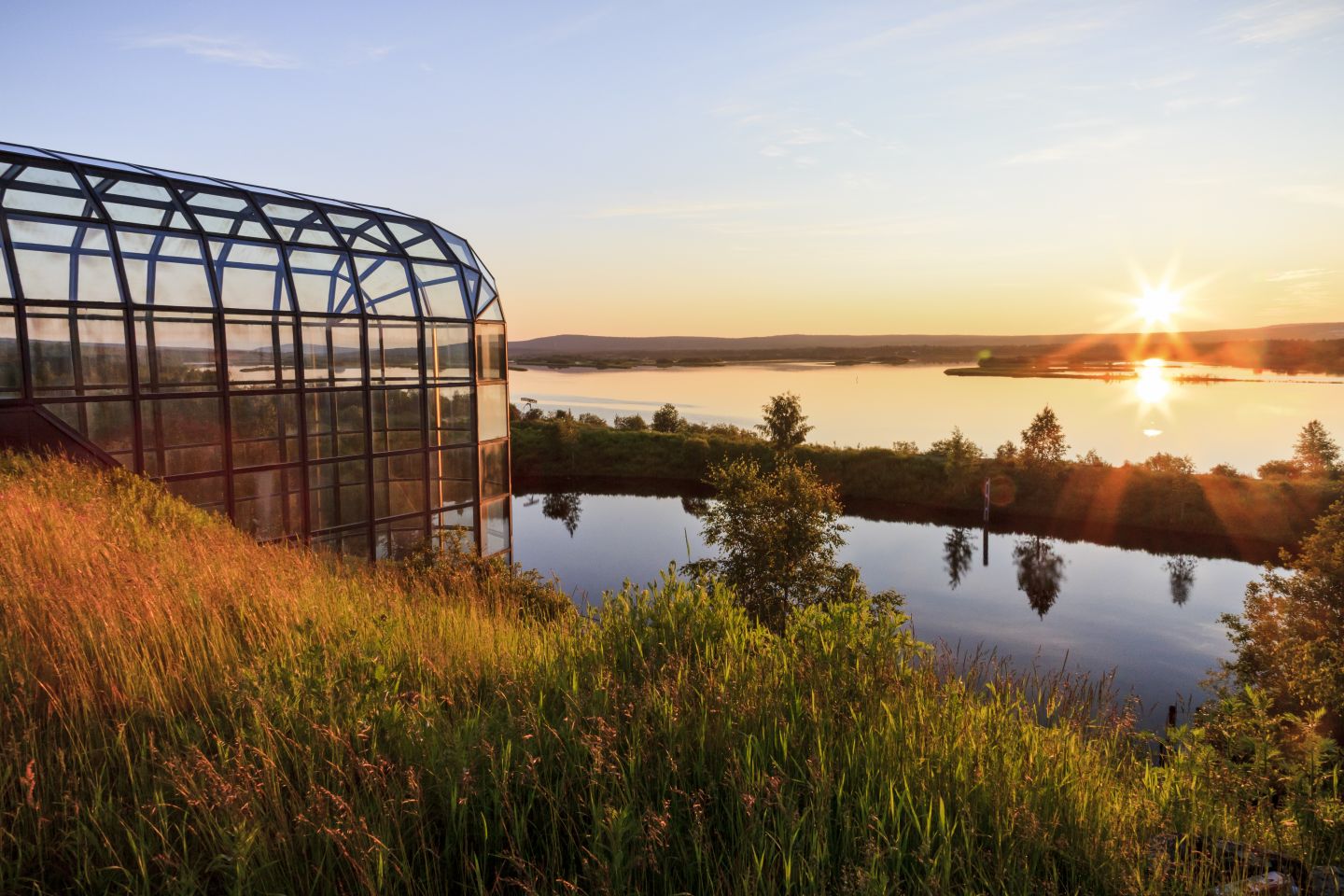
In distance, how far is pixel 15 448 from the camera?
10.8 meters

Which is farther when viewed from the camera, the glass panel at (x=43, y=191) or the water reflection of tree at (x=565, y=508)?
the water reflection of tree at (x=565, y=508)

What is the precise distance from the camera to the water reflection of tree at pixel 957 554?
31609mm

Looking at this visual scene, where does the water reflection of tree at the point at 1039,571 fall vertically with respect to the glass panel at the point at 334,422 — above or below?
below

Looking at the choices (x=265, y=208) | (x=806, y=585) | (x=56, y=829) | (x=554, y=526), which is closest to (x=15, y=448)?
(x=265, y=208)

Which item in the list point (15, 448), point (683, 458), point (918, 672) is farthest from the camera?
point (683, 458)

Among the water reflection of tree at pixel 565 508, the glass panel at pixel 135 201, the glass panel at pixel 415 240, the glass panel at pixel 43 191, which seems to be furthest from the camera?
the water reflection of tree at pixel 565 508

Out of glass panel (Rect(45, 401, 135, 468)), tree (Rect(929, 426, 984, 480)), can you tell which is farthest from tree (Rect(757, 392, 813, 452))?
glass panel (Rect(45, 401, 135, 468))

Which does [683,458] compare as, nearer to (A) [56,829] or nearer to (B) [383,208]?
(B) [383,208]

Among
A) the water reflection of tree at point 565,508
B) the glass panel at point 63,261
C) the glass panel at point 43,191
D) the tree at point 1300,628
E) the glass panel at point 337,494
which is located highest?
the glass panel at point 43,191

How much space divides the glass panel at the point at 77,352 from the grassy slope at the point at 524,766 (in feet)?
28.6

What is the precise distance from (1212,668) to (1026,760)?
80.7 feet

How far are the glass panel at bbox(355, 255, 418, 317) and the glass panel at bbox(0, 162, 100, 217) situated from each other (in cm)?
443

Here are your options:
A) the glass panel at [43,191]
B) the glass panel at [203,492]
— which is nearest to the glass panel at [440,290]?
the glass panel at [203,492]

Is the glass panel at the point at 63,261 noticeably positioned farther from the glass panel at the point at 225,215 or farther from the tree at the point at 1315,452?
the tree at the point at 1315,452
